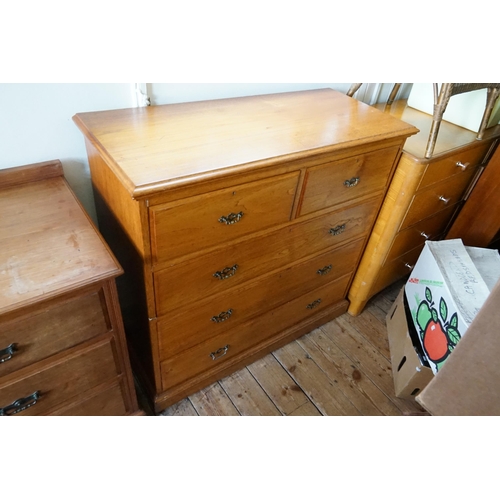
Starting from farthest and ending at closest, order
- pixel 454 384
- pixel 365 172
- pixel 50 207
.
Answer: pixel 365 172, pixel 50 207, pixel 454 384

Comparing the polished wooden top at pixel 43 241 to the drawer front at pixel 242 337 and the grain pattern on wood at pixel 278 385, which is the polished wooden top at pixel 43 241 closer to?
the drawer front at pixel 242 337

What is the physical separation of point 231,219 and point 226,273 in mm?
209

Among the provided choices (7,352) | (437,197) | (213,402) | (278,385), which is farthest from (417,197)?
(7,352)

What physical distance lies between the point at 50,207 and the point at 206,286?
0.48 meters

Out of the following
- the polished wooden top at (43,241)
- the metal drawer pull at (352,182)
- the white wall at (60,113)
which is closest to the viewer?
the polished wooden top at (43,241)

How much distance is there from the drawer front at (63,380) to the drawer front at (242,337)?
28 centimetres

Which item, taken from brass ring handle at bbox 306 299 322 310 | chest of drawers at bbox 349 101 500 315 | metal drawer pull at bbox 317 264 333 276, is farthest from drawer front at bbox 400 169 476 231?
brass ring handle at bbox 306 299 322 310

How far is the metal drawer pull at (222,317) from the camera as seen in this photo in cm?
126

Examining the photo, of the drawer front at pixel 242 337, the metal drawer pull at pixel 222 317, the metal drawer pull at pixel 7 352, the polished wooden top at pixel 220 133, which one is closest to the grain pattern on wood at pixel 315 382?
the drawer front at pixel 242 337

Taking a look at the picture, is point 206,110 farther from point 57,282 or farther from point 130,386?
point 130,386

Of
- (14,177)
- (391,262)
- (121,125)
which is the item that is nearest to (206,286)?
(121,125)

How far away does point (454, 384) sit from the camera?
2.28ft

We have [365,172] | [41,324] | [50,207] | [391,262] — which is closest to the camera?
[41,324]

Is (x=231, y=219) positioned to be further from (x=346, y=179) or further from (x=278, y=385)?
(x=278, y=385)
